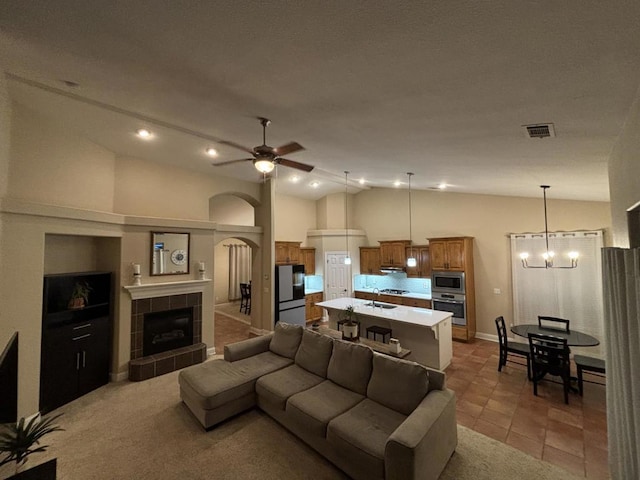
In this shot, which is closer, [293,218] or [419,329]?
[419,329]

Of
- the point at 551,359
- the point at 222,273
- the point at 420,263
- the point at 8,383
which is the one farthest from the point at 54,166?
the point at 551,359

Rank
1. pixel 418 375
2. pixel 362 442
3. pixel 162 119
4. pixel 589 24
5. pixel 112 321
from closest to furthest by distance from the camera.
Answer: pixel 589 24 < pixel 362 442 < pixel 418 375 < pixel 162 119 < pixel 112 321

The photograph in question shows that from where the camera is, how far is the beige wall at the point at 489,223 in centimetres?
541

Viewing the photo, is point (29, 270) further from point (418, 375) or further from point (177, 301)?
point (418, 375)

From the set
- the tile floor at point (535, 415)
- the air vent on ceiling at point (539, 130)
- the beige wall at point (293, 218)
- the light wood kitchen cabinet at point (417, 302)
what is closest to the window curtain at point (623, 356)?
the tile floor at point (535, 415)

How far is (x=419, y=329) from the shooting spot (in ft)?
A: 16.0

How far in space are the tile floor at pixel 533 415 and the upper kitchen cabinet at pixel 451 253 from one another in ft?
7.03

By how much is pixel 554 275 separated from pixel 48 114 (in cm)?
887

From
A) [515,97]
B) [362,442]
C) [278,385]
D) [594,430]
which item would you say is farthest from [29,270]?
[594,430]

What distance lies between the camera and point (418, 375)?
2762 millimetres

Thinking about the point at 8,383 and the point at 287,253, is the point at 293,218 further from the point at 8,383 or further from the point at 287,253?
the point at 8,383

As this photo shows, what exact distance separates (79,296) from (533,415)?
6.58 metres

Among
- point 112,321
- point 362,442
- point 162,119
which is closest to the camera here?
point 362,442

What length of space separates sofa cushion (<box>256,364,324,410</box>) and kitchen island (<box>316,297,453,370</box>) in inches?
73.3
